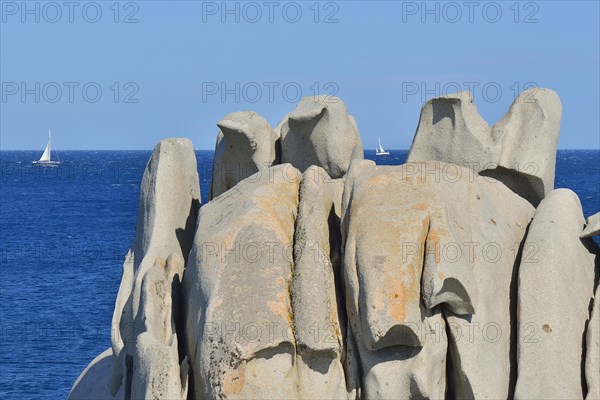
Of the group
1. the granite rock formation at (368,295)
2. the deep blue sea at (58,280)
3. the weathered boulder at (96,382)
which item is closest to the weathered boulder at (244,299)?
the granite rock formation at (368,295)

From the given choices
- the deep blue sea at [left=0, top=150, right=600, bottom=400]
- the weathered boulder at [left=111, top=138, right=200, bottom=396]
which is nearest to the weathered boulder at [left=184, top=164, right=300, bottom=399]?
the weathered boulder at [left=111, top=138, right=200, bottom=396]

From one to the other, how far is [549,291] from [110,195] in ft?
269

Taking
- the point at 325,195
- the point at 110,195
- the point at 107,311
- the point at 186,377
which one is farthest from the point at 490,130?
the point at 110,195

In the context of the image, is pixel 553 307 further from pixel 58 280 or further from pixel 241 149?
pixel 58 280

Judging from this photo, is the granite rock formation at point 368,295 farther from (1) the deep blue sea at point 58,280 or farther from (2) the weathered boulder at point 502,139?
(1) the deep blue sea at point 58,280

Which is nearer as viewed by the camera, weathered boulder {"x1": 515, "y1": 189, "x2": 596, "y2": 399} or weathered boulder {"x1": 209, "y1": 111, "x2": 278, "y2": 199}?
weathered boulder {"x1": 515, "y1": 189, "x2": 596, "y2": 399}

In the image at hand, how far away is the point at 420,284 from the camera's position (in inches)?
487

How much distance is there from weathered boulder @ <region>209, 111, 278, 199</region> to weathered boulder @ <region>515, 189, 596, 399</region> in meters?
3.37

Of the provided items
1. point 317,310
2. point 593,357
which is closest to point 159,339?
point 317,310

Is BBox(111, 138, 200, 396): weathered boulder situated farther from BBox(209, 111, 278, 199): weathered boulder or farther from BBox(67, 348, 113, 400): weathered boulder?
BBox(67, 348, 113, 400): weathered boulder

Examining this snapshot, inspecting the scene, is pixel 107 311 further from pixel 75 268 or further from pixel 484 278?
pixel 484 278

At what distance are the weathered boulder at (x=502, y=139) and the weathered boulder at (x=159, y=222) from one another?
8.50ft

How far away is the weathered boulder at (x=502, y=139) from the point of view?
1484cm

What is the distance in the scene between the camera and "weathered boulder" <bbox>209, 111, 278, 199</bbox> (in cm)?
1486
